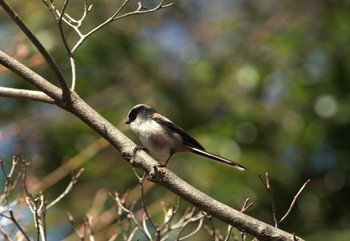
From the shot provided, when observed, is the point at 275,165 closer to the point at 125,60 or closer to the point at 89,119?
the point at 125,60

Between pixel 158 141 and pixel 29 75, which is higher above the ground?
pixel 29 75

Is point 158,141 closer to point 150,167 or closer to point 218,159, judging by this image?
point 218,159

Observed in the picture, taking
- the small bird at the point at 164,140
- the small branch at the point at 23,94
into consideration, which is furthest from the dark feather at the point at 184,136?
the small branch at the point at 23,94

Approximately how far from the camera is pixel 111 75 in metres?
6.78

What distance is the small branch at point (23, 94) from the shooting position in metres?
3.09

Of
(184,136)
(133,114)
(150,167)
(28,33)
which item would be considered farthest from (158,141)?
(28,33)

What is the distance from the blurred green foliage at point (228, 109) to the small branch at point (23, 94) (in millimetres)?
2045

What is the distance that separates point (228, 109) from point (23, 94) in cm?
352

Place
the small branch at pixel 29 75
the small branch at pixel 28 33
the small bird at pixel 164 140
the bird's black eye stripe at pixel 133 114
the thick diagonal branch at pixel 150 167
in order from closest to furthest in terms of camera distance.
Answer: the small branch at pixel 28 33 < the thick diagonal branch at pixel 150 167 < the small branch at pixel 29 75 < the small bird at pixel 164 140 < the bird's black eye stripe at pixel 133 114

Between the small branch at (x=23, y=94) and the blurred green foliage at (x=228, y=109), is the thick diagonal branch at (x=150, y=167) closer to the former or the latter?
the small branch at (x=23, y=94)

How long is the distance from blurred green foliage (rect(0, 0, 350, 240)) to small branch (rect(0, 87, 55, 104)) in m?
2.04

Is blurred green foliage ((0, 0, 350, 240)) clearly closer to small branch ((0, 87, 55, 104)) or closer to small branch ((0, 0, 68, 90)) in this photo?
small branch ((0, 87, 55, 104))

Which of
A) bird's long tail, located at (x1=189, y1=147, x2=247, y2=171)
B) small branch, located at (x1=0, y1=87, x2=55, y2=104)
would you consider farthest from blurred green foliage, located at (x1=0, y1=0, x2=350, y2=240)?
small branch, located at (x1=0, y1=87, x2=55, y2=104)

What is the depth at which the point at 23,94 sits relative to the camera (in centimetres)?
312
